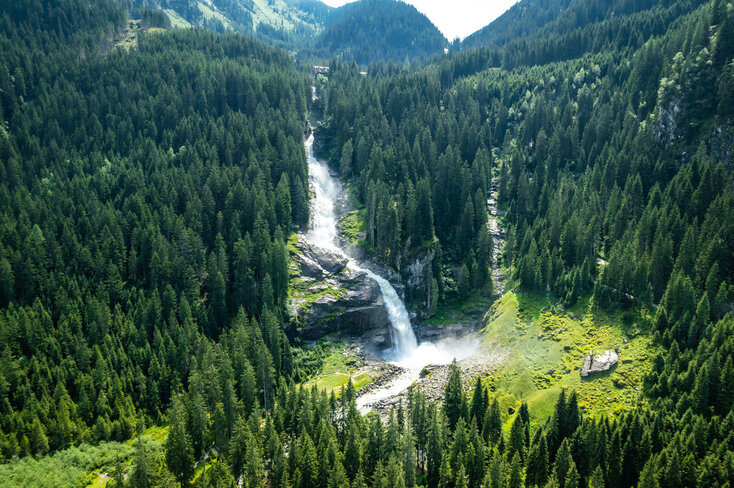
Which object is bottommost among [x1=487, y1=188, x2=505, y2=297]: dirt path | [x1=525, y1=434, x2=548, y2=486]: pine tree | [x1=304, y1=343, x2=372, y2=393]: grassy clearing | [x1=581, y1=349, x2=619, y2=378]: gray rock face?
[x1=304, y1=343, x2=372, y2=393]: grassy clearing

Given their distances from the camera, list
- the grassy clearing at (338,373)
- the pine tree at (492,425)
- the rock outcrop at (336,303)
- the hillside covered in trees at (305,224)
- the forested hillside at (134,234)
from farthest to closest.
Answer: the rock outcrop at (336,303), the grassy clearing at (338,373), the forested hillside at (134,234), the pine tree at (492,425), the hillside covered in trees at (305,224)

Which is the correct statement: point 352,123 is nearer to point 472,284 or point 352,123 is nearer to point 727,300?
point 472,284

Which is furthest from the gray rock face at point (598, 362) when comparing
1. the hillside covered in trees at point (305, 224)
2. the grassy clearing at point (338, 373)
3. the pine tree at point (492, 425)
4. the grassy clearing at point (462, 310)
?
the grassy clearing at point (338, 373)

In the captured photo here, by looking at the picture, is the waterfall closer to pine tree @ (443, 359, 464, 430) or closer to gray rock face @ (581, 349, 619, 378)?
pine tree @ (443, 359, 464, 430)

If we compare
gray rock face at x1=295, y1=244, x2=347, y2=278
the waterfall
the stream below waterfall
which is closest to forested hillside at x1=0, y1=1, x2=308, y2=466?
gray rock face at x1=295, y1=244, x2=347, y2=278

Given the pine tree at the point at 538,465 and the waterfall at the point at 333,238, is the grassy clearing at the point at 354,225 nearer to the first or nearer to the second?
the waterfall at the point at 333,238
